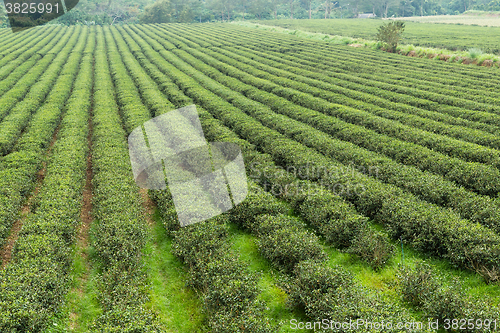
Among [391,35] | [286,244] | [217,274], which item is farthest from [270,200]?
[391,35]

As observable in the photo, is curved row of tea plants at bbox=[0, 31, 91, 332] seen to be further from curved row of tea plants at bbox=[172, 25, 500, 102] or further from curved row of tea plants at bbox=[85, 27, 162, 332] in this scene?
curved row of tea plants at bbox=[172, 25, 500, 102]

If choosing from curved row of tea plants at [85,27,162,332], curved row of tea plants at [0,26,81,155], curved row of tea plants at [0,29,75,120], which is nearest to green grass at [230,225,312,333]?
curved row of tea plants at [85,27,162,332]

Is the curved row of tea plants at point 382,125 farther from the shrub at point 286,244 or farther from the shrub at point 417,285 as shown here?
the shrub at point 286,244

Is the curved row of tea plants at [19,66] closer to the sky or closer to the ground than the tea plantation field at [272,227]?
closer to the sky

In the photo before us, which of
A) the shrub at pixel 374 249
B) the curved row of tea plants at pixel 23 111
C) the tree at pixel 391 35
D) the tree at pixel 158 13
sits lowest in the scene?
the shrub at pixel 374 249

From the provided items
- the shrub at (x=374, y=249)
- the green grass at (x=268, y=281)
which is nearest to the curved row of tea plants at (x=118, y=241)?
the green grass at (x=268, y=281)

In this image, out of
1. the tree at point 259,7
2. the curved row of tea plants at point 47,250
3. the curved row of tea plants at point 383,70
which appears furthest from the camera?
the tree at point 259,7

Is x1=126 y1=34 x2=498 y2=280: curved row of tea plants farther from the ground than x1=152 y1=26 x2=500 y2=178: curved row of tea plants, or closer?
closer
